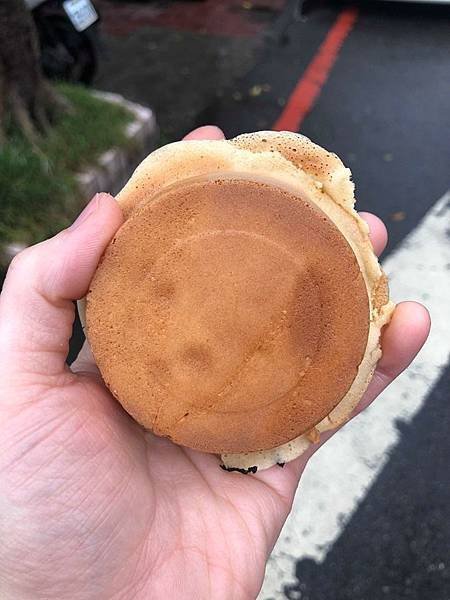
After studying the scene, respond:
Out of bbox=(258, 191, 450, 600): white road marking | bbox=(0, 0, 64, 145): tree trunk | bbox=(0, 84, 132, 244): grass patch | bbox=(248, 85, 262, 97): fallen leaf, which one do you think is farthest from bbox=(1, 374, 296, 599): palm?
bbox=(248, 85, 262, 97): fallen leaf

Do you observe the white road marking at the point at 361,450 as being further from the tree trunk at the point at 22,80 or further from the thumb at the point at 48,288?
the tree trunk at the point at 22,80

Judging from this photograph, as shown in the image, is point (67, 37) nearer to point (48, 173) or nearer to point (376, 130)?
point (48, 173)

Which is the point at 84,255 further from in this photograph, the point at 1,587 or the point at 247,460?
the point at 1,587

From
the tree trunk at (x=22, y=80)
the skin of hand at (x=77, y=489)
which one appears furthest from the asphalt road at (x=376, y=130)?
the tree trunk at (x=22, y=80)

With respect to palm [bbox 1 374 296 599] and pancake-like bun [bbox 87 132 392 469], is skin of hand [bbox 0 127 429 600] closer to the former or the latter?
palm [bbox 1 374 296 599]

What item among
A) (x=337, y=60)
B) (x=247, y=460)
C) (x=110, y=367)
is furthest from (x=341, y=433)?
(x=337, y=60)

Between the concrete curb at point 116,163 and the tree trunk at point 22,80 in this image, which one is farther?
the concrete curb at point 116,163
